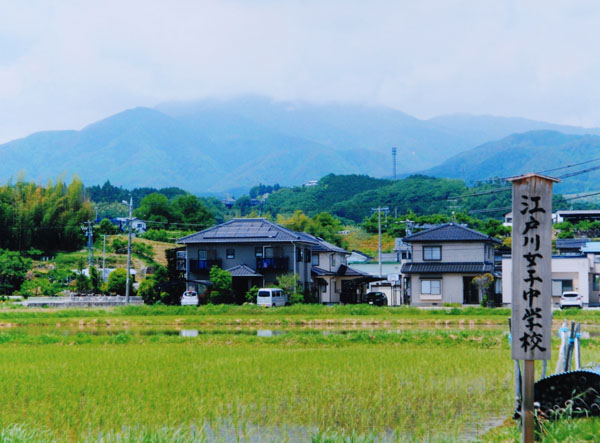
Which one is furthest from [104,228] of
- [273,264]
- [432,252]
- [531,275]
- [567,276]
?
[531,275]

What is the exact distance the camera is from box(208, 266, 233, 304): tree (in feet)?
119

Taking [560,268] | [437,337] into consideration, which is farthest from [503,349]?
[560,268]

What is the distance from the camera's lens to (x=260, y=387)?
1105 centimetres

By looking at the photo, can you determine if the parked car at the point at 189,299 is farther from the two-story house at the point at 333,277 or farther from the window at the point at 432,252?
the window at the point at 432,252

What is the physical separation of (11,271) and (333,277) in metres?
20.6

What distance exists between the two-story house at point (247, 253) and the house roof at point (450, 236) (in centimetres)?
642

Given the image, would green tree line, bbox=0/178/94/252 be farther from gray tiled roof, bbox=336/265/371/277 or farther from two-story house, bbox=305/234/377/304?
gray tiled roof, bbox=336/265/371/277

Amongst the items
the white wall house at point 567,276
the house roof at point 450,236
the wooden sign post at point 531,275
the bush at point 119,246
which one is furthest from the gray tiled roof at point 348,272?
the wooden sign post at point 531,275

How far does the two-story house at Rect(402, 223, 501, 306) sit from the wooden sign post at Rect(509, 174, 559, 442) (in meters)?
30.7

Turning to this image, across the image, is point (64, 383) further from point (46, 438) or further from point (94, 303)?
point (94, 303)

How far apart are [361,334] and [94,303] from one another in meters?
21.9

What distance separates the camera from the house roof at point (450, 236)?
3722 centimetres

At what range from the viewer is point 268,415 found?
904 centimetres

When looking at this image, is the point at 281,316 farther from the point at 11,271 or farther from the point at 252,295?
the point at 11,271
